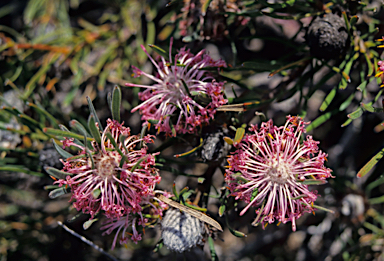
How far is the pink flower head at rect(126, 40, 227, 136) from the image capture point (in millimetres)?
1109

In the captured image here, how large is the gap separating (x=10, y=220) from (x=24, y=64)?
1.23 meters

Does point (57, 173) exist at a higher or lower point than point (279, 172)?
higher

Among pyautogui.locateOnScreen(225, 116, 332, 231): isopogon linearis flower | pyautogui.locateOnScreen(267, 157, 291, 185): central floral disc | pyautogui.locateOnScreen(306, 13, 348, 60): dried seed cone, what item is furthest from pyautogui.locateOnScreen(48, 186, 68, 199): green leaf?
pyautogui.locateOnScreen(306, 13, 348, 60): dried seed cone

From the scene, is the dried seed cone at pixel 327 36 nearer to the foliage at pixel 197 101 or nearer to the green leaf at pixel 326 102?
the foliage at pixel 197 101

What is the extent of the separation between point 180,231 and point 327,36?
103 cm

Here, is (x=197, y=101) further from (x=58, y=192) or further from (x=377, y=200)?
(x=377, y=200)

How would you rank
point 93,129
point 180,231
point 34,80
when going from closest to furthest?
1. point 93,129
2. point 180,231
3. point 34,80

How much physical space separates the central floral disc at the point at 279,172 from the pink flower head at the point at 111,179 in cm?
45

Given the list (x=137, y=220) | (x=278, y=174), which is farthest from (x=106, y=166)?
(x=278, y=174)

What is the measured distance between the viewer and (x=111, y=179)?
1030 mm

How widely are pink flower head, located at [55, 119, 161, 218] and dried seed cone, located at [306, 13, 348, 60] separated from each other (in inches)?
33.2

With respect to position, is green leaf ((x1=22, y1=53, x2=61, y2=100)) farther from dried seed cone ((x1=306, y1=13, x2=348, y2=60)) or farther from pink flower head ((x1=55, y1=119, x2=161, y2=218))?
dried seed cone ((x1=306, y1=13, x2=348, y2=60))

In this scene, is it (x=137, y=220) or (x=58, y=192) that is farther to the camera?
(x=137, y=220)

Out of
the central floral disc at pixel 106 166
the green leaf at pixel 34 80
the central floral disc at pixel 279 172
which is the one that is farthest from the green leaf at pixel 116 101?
the green leaf at pixel 34 80
